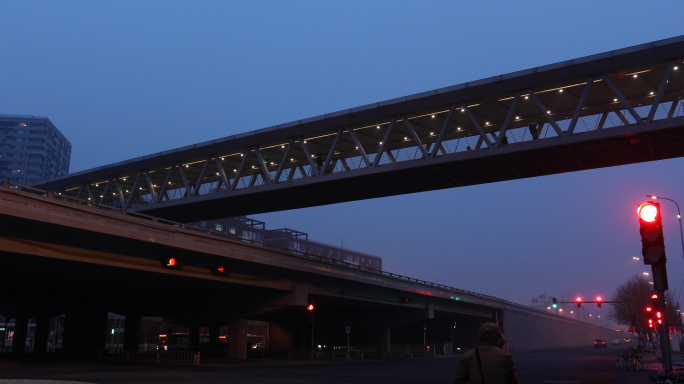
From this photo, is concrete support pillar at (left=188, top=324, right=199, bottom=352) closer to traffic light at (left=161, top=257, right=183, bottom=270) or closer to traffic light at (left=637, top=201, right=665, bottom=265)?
traffic light at (left=161, top=257, right=183, bottom=270)

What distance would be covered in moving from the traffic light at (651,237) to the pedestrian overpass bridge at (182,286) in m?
22.3

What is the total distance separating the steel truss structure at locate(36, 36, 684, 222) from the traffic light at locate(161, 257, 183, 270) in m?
6.76

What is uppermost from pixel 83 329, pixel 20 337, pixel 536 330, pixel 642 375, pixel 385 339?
pixel 83 329

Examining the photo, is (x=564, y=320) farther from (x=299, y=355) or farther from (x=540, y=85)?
(x=540, y=85)

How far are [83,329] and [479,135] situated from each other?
138 feet

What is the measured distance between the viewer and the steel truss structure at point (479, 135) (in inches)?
1067

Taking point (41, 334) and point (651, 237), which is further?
point (41, 334)

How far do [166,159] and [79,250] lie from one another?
15931 mm

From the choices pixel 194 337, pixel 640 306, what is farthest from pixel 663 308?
pixel 640 306

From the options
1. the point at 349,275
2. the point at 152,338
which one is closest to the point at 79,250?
the point at 349,275

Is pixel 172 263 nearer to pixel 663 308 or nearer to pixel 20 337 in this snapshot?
pixel 663 308

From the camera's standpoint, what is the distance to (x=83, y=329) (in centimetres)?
5369

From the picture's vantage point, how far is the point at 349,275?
4775 cm

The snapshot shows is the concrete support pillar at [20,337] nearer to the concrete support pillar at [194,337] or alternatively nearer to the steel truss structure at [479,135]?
the concrete support pillar at [194,337]
